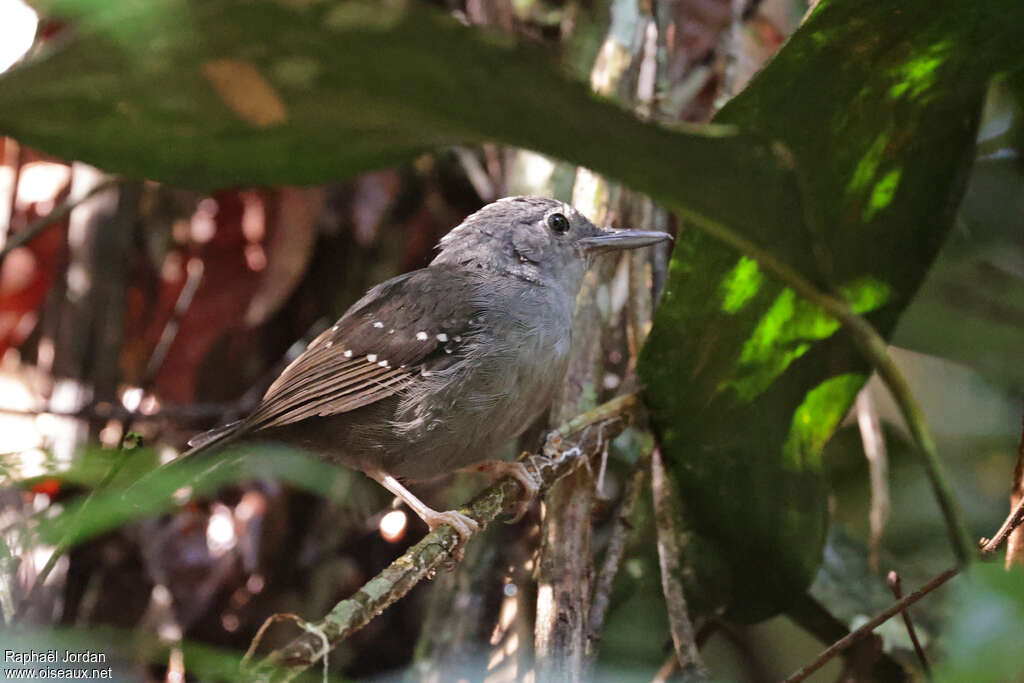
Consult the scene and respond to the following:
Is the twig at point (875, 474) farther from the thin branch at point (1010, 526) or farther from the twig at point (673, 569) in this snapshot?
the thin branch at point (1010, 526)

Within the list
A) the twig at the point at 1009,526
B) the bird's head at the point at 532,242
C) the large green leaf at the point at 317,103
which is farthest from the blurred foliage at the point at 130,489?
the twig at the point at 1009,526

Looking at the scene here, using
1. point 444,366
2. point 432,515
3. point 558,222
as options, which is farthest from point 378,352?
point 558,222

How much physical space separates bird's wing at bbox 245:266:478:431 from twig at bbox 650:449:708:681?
80 centimetres

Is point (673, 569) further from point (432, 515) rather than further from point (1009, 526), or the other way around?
point (1009, 526)

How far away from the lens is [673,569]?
2.79 m

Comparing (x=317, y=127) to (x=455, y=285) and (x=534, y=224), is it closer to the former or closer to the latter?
(x=455, y=285)

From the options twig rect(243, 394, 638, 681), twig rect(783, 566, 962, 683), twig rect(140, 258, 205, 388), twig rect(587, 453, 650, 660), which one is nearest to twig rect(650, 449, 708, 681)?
twig rect(587, 453, 650, 660)

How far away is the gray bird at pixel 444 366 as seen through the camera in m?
3.03

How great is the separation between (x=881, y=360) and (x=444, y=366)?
1.67m

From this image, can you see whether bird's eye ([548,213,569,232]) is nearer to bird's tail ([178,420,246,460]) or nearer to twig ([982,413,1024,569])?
bird's tail ([178,420,246,460])

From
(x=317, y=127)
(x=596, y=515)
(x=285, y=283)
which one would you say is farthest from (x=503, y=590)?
(x=317, y=127)

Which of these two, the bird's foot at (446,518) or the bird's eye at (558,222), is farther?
the bird's eye at (558,222)

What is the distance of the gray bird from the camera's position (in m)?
3.03

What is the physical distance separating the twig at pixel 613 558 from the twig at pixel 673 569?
0.06 m
